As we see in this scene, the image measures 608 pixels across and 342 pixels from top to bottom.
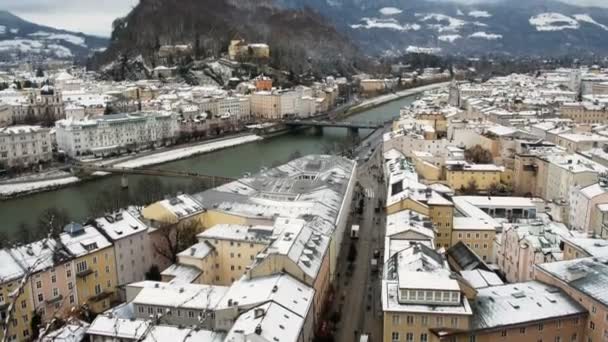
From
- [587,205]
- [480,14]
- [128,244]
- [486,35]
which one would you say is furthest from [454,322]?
[480,14]

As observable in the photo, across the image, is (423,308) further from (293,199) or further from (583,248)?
(293,199)

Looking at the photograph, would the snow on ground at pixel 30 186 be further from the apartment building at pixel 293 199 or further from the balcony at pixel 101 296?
the balcony at pixel 101 296

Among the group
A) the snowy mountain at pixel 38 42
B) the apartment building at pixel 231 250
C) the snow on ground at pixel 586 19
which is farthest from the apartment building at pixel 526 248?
the snow on ground at pixel 586 19

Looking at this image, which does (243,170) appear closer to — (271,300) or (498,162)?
(498,162)

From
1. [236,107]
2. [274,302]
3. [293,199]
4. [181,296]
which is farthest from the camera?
[236,107]

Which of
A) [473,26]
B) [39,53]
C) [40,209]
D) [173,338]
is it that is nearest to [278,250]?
[173,338]
